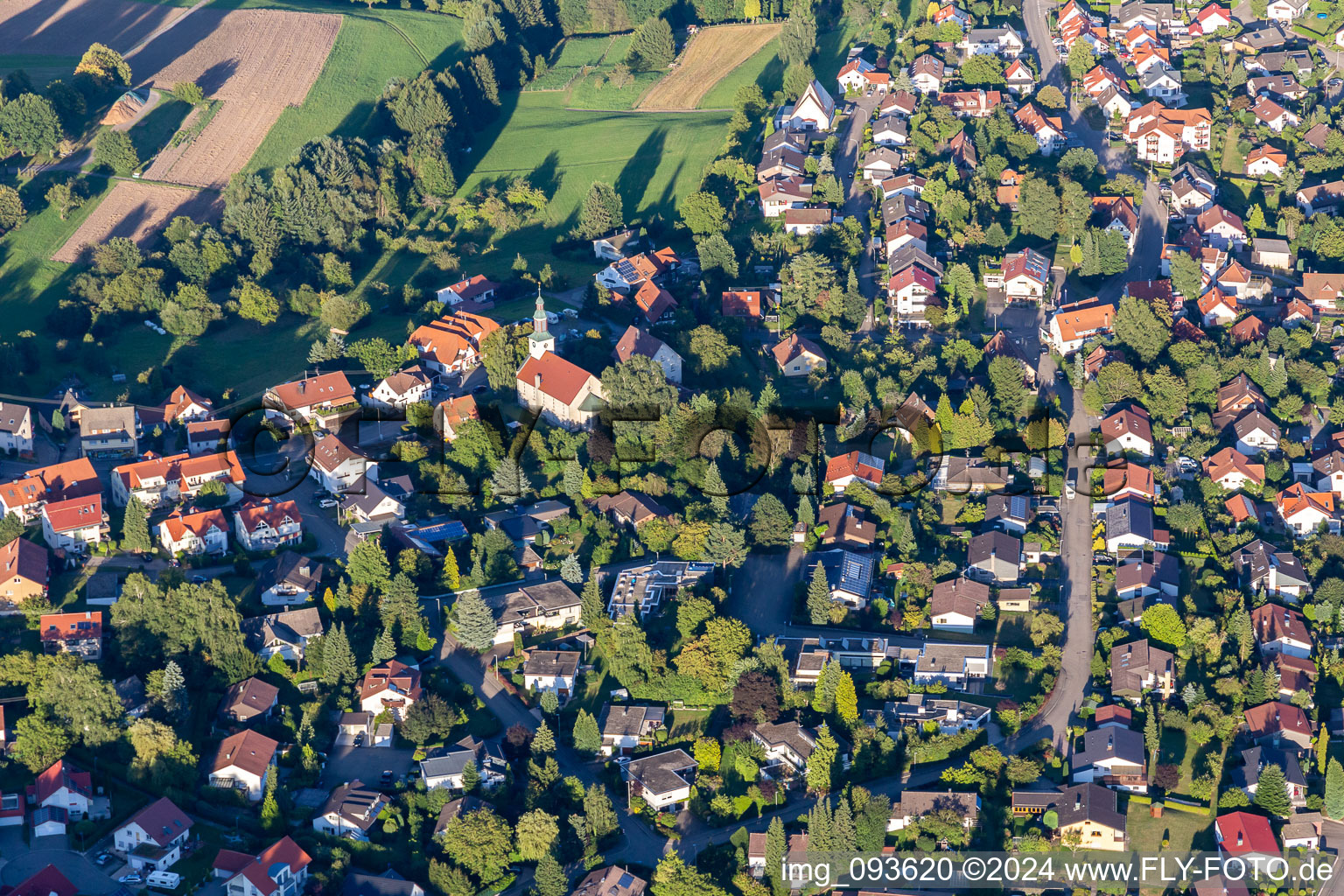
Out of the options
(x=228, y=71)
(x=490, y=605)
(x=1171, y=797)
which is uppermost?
(x=228, y=71)

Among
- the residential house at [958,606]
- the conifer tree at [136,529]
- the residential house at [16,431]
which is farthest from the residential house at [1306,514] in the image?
the residential house at [16,431]

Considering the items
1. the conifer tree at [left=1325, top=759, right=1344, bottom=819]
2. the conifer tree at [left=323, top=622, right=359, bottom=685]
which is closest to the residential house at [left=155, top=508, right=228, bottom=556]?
the conifer tree at [left=323, top=622, right=359, bottom=685]

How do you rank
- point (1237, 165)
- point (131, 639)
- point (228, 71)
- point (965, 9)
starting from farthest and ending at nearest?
point (965, 9) < point (228, 71) < point (1237, 165) < point (131, 639)

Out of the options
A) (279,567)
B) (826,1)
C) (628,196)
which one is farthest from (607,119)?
A: (279,567)

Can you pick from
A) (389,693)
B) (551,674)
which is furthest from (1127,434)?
(389,693)

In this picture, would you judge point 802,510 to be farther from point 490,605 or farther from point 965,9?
point 965,9

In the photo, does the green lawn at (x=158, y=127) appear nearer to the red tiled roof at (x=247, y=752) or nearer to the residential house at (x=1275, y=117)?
the red tiled roof at (x=247, y=752)

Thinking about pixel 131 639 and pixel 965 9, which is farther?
pixel 965 9
